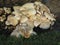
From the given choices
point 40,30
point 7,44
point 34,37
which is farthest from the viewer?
point 40,30

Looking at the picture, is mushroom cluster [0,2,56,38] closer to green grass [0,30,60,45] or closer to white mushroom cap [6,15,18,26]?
white mushroom cap [6,15,18,26]

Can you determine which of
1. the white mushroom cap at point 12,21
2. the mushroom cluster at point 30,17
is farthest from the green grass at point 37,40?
the white mushroom cap at point 12,21

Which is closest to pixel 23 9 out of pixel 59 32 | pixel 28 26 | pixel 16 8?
pixel 16 8

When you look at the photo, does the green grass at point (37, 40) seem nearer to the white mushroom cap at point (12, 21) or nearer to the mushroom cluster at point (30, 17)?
the mushroom cluster at point (30, 17)

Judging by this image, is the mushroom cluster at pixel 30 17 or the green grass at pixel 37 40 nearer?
the green grass at pixel 37 40

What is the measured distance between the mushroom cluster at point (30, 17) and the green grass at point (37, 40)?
207 mm

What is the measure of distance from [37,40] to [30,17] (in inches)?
32.3

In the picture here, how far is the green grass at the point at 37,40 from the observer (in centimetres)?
555

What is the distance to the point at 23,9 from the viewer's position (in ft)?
21.1

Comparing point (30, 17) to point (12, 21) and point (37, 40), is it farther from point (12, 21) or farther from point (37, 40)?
point (37, 40)

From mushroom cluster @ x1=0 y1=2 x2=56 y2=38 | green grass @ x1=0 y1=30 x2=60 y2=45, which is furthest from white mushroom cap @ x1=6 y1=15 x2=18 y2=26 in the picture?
green grass @ x1=0 y1=30 x2=60 y2=45

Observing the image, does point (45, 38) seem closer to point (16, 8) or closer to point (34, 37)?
point (34, 37)

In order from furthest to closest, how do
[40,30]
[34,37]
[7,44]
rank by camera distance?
[40,30] < [34,37] < [7,44]

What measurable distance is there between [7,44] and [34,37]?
2.10ft
